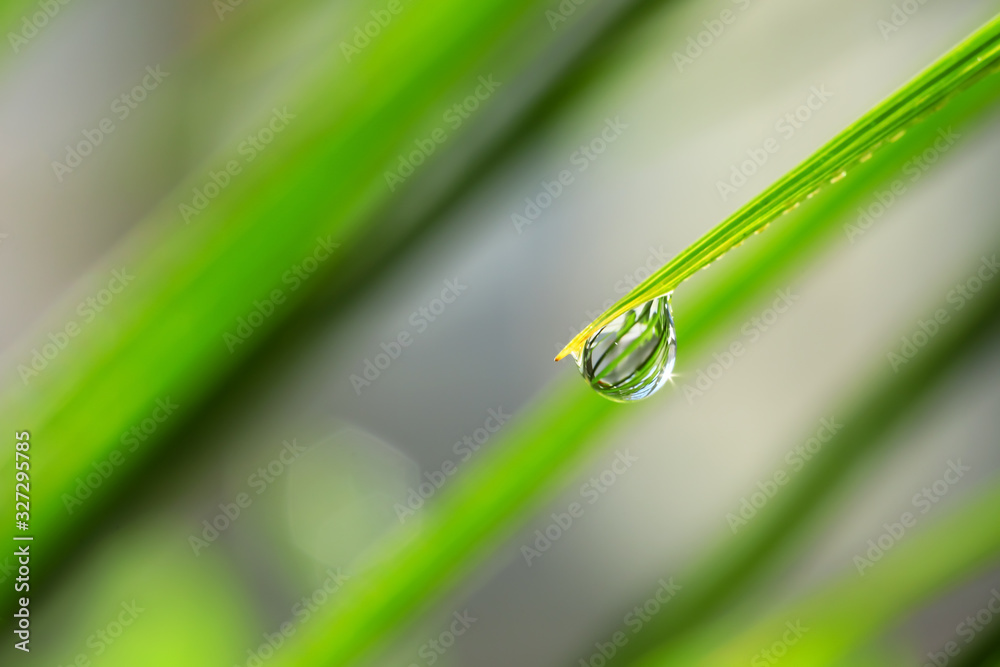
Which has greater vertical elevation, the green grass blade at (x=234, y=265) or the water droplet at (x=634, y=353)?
the water droplet at (x=634, y=353)

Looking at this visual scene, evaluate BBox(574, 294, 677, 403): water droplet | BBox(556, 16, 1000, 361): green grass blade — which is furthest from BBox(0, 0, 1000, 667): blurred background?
BBox(556, 16, 1000, 361): green grass blade

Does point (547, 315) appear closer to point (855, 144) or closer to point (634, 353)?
point (634, 353)

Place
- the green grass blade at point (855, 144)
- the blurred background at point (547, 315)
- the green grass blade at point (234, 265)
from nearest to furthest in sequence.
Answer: the green grass blade at point (855, 144) < the green grass blade at point (234, 265) < the blurred background at point (547, 315)

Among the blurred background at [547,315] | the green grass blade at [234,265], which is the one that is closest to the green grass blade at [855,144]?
the green grass blade at [234,265]

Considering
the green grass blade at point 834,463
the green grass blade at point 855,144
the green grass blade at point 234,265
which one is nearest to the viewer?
the green grass blade at point 855,144

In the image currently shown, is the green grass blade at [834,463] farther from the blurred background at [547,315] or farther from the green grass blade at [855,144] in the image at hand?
the blurred background at [547,315]
